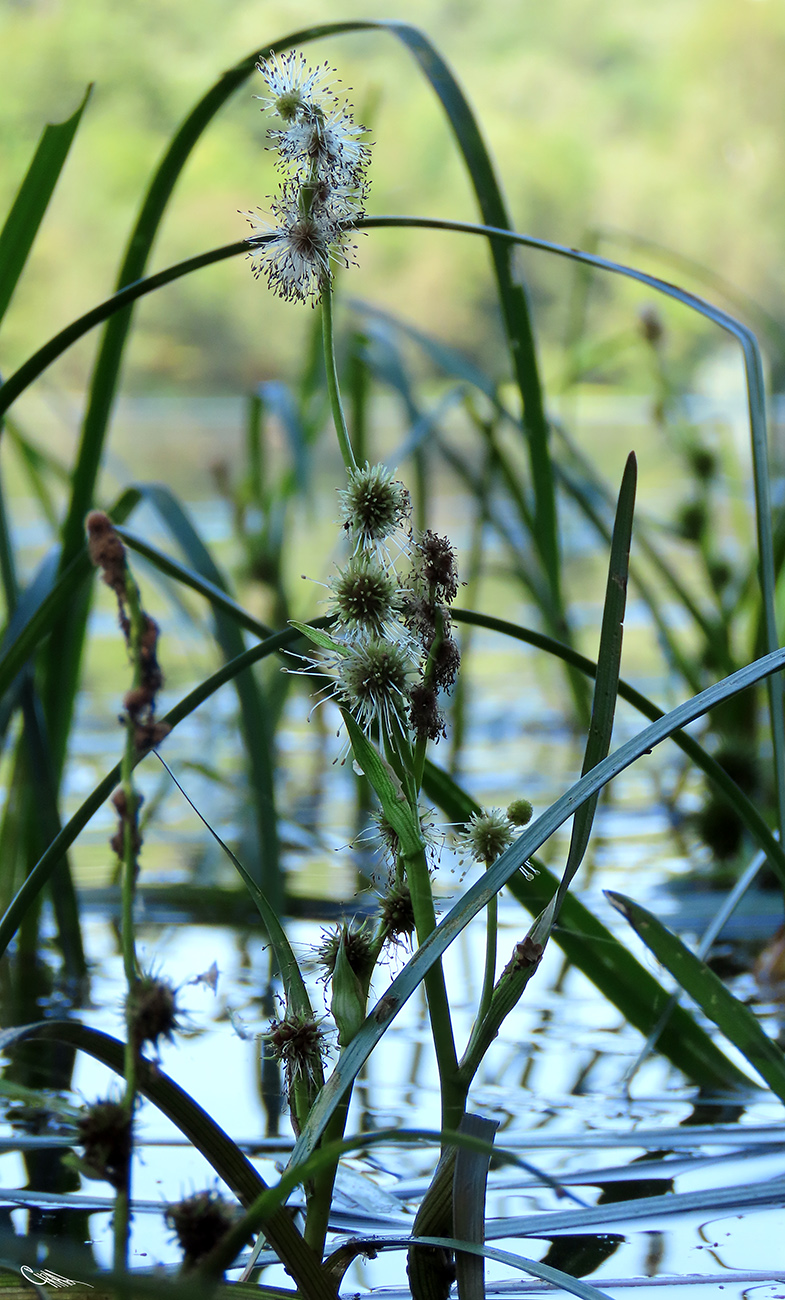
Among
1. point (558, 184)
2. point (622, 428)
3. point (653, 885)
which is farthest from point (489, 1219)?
point (558, 184)

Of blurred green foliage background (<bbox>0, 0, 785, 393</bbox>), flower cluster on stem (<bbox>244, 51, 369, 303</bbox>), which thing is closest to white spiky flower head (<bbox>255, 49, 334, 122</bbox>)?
flower cluster on stem (<bbox>244, 51, 369, 303</bbox>)

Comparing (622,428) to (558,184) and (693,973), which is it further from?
(693,973)

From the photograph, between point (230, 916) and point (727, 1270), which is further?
point (230, 916)

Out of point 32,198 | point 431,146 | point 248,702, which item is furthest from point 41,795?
point 431,146

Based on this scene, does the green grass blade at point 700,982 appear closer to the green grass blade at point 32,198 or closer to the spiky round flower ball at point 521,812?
the spiky round flower ball at point 521,812

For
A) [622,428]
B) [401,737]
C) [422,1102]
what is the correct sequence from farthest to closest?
1. [622,428]
2. [422,1102]
3. [401,737]

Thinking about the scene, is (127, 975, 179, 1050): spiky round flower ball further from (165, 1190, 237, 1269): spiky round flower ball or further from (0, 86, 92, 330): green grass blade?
(0, 86, 92, 330): green grass blade
